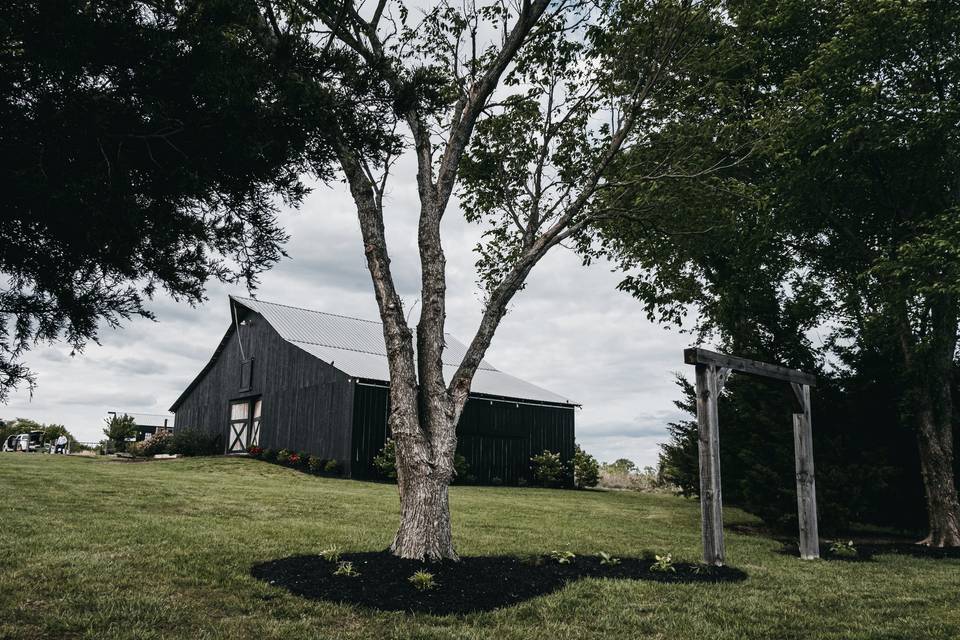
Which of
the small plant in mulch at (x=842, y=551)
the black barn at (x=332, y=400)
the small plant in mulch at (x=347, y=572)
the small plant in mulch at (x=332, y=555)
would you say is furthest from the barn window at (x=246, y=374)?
the small plant in mulch at (x=842, y=551)

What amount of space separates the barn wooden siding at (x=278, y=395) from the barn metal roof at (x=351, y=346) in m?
0.46

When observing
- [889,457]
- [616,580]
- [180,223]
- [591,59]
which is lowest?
[616,580]

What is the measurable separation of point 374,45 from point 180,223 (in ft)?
15.5

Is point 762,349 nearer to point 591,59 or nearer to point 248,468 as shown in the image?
point 591,59

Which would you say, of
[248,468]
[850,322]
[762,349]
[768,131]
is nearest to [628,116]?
[768,131]

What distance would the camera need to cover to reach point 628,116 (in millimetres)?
9953

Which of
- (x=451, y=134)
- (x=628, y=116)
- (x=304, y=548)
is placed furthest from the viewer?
(x=628, y=116)

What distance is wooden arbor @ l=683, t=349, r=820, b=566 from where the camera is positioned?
9.02 metres

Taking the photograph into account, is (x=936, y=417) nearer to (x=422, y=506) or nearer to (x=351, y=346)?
(x=422, y=506)

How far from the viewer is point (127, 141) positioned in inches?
185

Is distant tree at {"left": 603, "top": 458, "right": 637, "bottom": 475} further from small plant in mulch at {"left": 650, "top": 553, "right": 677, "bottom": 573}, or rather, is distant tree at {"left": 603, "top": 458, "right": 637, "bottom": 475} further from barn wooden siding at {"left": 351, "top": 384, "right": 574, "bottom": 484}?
small plant in mulch at {"left": 650, "top": 553, "right": 677, "bottom": 573}

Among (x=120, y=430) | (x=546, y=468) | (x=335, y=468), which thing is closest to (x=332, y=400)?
(x=335, y=468)

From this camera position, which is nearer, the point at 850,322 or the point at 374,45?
the point at 374,45

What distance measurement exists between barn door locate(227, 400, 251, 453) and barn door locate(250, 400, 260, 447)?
23 cm
